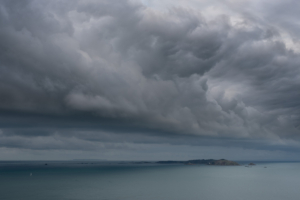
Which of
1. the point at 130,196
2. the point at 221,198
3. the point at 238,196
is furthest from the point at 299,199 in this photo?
the point at 130,196

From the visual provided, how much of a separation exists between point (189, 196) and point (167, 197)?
11.1m

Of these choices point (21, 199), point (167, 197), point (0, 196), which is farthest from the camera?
point (167, 197)

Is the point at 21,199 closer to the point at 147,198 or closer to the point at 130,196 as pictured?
the point at 130,196

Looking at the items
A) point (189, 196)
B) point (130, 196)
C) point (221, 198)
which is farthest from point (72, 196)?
point (221, 198)

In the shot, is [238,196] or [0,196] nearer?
[0,196]

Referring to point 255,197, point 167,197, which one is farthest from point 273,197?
point 167,197

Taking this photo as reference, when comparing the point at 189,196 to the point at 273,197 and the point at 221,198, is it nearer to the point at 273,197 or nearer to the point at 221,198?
the point at 221,198

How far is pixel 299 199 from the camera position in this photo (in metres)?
115

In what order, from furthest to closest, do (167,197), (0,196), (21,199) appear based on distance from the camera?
(167,197) < (0,196) < (21,199)

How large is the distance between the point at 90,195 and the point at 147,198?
25916mm

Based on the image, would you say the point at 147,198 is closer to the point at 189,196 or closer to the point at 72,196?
the point at 189,196

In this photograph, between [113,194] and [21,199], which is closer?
[21,199]

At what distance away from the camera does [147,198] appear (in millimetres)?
105188

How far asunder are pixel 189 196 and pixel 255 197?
1272 inches
